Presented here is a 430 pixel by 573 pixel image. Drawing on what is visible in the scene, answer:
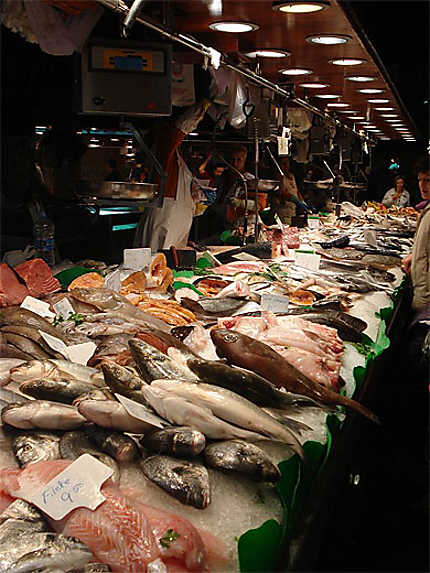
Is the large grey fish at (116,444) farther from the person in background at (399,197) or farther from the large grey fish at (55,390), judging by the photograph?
the person in background at (399,197)

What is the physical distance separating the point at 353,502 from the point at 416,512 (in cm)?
36

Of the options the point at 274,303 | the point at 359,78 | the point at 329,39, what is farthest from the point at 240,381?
the point at 359,78

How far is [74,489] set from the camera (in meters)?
1.47

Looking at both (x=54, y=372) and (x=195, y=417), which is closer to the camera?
(x=195, y=417)

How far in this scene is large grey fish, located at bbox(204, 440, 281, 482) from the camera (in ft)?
5.28

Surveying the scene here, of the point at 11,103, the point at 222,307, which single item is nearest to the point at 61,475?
the point at 222,307

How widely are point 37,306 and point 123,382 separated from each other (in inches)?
49.4

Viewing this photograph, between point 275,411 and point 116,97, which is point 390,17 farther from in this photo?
point 275,411

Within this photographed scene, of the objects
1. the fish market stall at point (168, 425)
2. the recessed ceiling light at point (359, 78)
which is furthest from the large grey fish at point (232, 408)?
the recessed ceiling light at point (359, 78)

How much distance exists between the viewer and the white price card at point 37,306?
295 centimetres

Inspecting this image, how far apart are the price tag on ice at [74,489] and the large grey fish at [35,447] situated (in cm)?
12

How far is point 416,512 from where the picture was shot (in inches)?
135

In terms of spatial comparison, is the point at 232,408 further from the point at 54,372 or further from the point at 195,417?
the point at 54,372

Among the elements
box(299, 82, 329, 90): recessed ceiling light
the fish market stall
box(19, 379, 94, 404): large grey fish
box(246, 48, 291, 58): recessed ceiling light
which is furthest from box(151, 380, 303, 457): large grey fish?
box(299, 82, 329, 90): recessed ceiling light
